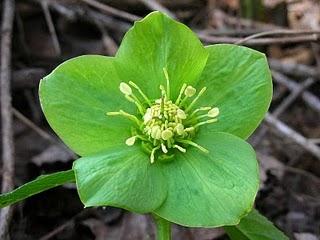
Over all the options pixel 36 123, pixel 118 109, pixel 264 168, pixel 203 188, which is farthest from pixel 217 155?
pixel 36 123

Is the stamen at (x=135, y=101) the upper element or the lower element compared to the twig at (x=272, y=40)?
upper

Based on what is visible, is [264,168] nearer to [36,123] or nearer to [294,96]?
[294,96]

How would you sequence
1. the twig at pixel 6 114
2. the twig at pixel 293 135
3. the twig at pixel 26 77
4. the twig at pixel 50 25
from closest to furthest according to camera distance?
the twig at pixel 6 114 < the twig at pixel 293 135 < the twig at pixel 26 77 < the twig at pixel 50 25

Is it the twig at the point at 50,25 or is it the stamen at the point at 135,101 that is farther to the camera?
the twig at the point at 50,25

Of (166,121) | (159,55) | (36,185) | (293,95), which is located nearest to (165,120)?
(166,121)

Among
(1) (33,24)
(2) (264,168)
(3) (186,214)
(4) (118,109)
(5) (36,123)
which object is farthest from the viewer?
(1) (33,24)

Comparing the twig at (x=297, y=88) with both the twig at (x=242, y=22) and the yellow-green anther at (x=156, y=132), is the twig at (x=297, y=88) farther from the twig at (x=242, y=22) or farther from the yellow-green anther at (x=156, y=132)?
the yellow-green anther at (x=156, y=132)

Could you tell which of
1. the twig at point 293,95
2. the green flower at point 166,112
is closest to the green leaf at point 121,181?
the green flower at point 166,112
